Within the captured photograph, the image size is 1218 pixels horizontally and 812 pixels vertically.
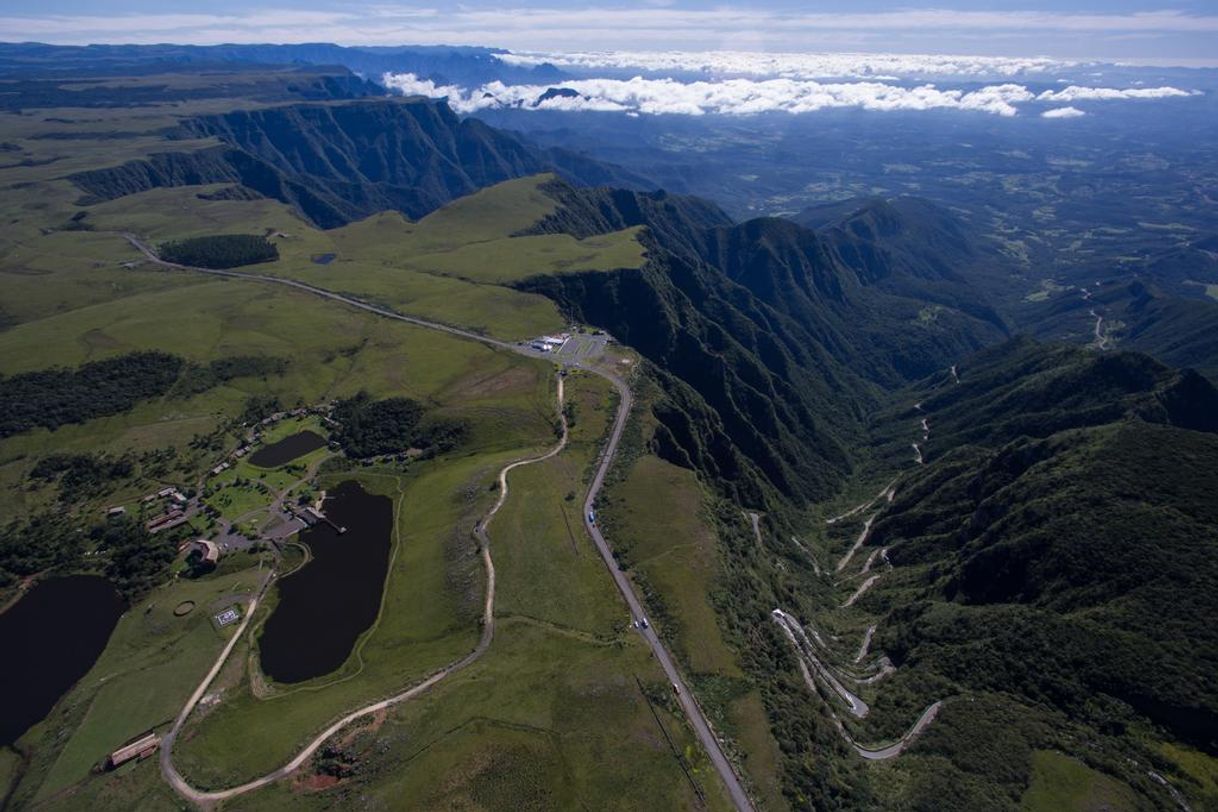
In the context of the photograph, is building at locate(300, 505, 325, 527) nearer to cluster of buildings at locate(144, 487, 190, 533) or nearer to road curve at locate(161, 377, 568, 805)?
road curve at locate(161, 377, 568, 805)

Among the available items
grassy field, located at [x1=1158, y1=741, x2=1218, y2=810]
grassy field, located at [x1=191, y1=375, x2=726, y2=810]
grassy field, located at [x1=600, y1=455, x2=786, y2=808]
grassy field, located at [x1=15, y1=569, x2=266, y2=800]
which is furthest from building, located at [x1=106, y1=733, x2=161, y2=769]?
grassy field, located at [x1=1158, y1=741, x2=1218, y2=810]

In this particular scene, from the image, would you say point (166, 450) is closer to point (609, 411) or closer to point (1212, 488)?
point (609, 411)

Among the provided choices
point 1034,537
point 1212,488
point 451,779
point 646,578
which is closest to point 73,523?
point 451,779

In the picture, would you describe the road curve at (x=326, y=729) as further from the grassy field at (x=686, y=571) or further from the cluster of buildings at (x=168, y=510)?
the cluster of buildings at (x=168, y=510)

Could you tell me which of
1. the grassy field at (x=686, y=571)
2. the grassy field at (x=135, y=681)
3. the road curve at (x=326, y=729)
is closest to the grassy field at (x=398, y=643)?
the road curve at (x=326, y=729)

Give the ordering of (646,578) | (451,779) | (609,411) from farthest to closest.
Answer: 1. (609,411)
2. (646,578)
3. (451,779)
